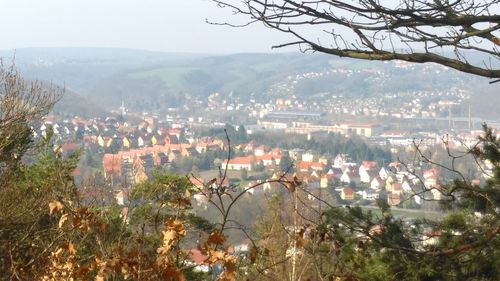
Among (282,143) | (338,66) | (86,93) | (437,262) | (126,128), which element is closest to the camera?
(437,262)

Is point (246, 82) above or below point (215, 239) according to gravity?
below

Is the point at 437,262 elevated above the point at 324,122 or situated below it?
above

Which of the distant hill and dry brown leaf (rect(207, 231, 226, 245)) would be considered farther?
the distant hill

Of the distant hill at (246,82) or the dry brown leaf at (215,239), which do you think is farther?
the distant hill at (246,82)

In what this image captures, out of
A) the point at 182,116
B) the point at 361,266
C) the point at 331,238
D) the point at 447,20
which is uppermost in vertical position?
the point at 447,20

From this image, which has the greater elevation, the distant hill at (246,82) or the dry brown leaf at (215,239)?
the dry brown leaf at (215,239)

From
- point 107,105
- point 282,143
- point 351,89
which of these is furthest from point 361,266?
point 351,89

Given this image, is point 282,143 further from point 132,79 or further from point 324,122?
point 132,79

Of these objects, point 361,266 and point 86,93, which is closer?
point 361,266

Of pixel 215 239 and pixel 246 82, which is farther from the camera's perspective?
pixel 246 82

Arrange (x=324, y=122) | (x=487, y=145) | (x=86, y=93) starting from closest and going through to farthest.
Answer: (x=487, y=145) < (x=324, y=122) < (x=86, y=93)

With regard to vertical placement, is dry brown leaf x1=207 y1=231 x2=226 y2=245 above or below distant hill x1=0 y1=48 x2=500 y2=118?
above
